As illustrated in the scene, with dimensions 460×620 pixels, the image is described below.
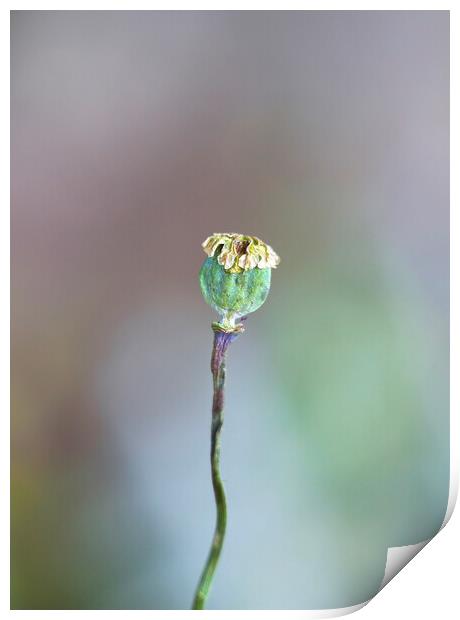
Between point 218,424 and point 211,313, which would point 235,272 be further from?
point 211,313

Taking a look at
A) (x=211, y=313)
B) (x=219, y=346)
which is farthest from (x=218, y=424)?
(x=211, y=313)

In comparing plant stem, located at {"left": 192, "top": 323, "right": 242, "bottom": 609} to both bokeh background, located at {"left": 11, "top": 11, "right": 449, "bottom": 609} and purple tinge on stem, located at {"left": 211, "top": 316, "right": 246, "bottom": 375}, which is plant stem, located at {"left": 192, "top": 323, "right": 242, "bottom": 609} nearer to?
purple tinge on stem, located at {"left": 211, "top": 316, "right": 246, "bottom": 375}

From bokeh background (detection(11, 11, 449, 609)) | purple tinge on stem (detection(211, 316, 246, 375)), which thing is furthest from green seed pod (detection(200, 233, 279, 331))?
bokeh background (detection(11, 11, 449, 609))

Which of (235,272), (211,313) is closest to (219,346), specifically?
(235,272)

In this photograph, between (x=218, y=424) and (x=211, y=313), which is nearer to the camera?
(x=218, y=424)

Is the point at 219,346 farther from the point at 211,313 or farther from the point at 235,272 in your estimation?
the point at 211,313

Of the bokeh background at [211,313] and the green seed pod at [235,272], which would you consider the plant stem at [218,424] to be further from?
the bokeh background at [211,313]
